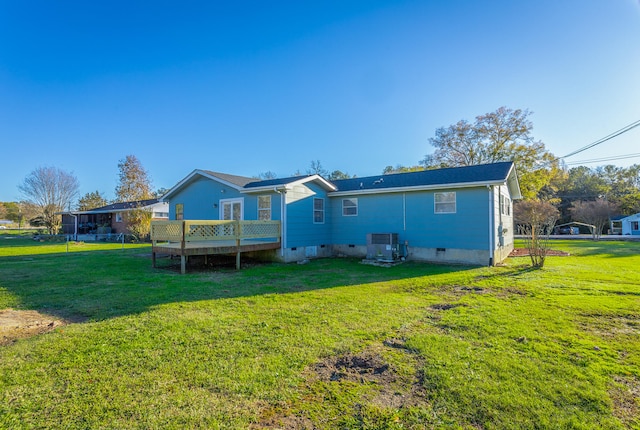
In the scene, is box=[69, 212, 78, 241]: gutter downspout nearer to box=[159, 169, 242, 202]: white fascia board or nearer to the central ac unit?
box=[159, 169, 242, 202]: white fascia board

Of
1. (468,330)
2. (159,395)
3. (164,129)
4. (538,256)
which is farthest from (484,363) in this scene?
(164,129)

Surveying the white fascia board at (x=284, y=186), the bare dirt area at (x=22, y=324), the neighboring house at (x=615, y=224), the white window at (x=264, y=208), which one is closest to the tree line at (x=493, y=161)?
the neighboring house at (x=615, y=224)

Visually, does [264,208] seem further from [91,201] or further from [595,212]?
[595,212]

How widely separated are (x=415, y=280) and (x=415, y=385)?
5650mm

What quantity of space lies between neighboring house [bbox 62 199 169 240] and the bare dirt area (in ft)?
71.8

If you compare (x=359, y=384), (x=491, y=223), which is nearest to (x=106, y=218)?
(x=491, y=223)

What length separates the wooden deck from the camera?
31.9ft

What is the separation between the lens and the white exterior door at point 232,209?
1318 cm

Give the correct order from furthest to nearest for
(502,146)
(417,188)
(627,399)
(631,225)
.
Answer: (631,225) → (502,146) → (417,188) → (627,399)

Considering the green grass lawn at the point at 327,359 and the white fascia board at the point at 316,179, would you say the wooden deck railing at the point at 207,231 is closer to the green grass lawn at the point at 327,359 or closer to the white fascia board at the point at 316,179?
the white fascia board at the point at 316,179

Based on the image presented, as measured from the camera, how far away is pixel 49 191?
3294cm

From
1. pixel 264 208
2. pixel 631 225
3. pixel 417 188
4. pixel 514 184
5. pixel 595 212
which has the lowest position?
pixel 631 225

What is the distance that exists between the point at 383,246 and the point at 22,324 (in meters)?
9.97

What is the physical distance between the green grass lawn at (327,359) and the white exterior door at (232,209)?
639cm
